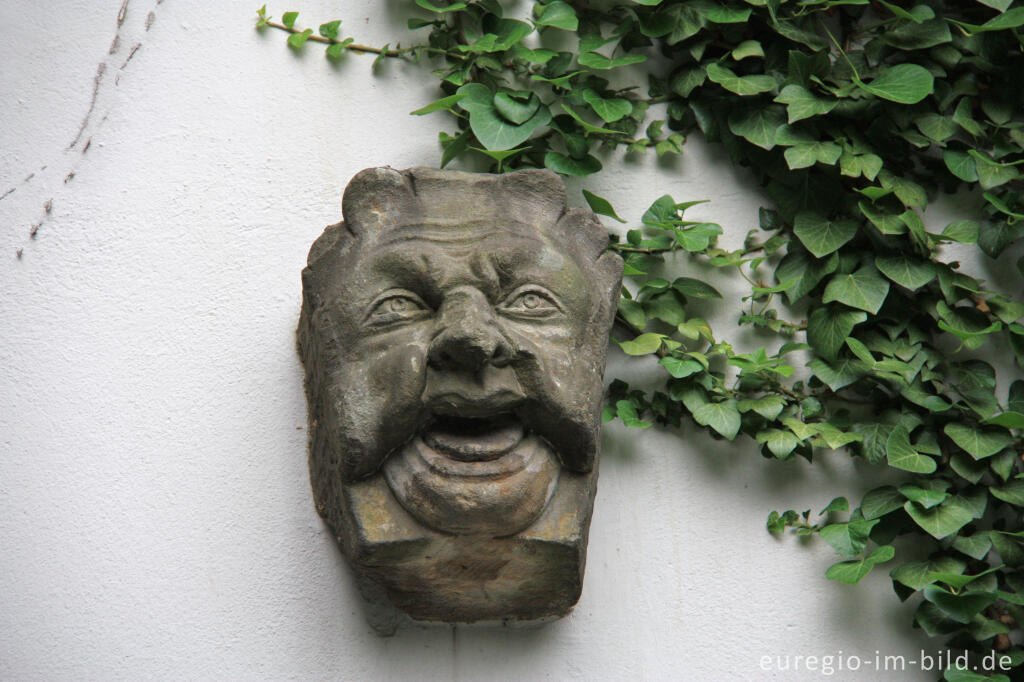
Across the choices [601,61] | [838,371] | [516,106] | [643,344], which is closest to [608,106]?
[601,61]

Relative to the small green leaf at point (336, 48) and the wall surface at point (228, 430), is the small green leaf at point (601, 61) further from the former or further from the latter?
the small green leaf at point (336, 48)

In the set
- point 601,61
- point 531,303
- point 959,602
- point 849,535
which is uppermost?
point 601,61

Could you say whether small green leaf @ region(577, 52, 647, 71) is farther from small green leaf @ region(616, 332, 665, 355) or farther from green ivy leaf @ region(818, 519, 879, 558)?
green ivy leaf @ region(818, 519, 879, 558)

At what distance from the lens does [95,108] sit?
212 centimetres

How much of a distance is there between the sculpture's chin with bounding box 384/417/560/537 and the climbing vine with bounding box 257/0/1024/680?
0.43 meters

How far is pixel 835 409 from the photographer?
7.18 feet

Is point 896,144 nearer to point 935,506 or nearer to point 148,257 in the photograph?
point 935,506

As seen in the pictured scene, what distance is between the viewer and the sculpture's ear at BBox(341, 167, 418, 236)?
1.83 m

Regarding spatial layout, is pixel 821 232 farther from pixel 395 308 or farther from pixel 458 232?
pixel 395 308

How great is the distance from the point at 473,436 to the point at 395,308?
0.84 feet

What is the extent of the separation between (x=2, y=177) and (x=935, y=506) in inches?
78.3

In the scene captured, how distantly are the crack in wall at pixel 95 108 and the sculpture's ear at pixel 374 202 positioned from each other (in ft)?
2.12

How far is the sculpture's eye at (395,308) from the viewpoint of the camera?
174 cm

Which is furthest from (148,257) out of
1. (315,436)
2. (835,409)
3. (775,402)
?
(835,409)
